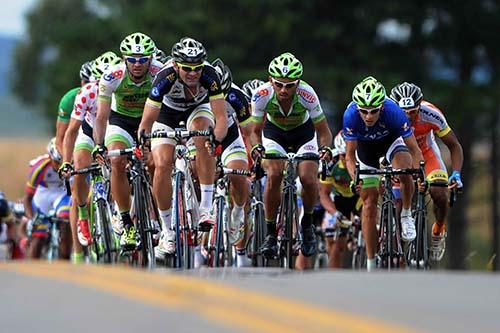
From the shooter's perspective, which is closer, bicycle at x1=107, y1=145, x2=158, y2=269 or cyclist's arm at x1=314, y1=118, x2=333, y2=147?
bicycle at x1=107, y1=145, x2=158, y2=269

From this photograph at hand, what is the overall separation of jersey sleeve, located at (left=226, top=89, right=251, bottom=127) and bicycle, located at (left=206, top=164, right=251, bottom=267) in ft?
2.09

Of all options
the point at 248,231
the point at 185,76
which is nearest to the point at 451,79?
the point at 248,231

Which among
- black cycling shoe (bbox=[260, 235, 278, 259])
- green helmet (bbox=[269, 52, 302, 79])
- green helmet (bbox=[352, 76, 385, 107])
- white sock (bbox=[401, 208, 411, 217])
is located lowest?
black cycling shoe (bbox=[260, 235, 278, 259])

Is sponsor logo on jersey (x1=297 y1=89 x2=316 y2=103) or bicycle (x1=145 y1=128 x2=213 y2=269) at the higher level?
sponsor logo on jersey (x1=297 y1=89 x2=316 y2=103)

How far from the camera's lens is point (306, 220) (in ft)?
53.5

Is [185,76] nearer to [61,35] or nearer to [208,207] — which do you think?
[208,207]

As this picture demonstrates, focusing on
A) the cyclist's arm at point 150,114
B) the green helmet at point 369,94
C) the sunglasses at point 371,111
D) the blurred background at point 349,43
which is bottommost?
the cyclist's arm at point 150,114

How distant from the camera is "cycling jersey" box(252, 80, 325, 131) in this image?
1582 cm

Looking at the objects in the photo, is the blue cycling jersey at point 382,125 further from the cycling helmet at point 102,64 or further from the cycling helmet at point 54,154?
the cycling helmet at point 54,154

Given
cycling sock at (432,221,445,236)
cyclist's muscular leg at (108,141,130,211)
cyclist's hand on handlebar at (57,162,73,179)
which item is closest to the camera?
cyclist's muscular leg at (108,141,130,211)

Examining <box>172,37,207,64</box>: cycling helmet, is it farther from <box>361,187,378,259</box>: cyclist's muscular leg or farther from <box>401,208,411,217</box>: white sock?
<box>401,208,411,217</box>: white sock

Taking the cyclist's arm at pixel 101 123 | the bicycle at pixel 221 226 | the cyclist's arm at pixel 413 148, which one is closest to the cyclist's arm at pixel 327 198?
the bicycle at pixel 221 226

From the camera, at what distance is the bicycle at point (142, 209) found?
14.2m

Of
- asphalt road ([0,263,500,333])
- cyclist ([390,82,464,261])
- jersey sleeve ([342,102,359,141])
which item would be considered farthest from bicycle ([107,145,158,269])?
asphalt road ([0,263,500,333])
